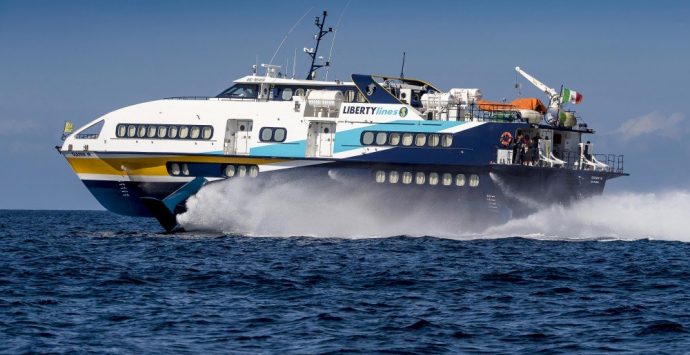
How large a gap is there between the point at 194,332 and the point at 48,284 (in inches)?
305

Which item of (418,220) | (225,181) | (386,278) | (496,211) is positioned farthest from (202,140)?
(386,278)

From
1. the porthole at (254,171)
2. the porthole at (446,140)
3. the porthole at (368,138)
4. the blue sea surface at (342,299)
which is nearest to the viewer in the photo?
the blue sea surface at (342,299)

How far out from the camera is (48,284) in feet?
87.7

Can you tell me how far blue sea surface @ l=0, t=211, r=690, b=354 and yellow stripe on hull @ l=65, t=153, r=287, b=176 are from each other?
5.91m

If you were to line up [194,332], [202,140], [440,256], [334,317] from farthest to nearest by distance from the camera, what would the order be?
[202,140], [440,256], [334,317], [194,332]

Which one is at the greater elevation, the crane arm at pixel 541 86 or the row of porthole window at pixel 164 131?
the crane arm at pixel 541 86

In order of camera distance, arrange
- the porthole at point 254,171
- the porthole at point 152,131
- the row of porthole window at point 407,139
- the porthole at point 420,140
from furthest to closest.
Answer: the porthole at point 152,131, the porthole at point 254,171, the porthole at point 420,140, the row of porthole window at point 407,139

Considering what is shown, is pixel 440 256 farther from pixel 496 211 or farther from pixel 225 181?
pixel 225 181

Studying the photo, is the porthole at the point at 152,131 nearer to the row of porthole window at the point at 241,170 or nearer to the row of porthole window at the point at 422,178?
the row of porthole window at the point at 241,170

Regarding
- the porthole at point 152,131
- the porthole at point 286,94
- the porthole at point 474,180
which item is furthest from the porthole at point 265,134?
the porthole at point 474,180

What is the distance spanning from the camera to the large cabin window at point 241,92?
4651 cm

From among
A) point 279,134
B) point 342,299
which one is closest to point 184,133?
point 279,134

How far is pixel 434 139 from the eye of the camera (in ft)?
136

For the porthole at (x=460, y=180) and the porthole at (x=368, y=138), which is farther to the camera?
the porthole at (x=368, y=138)
